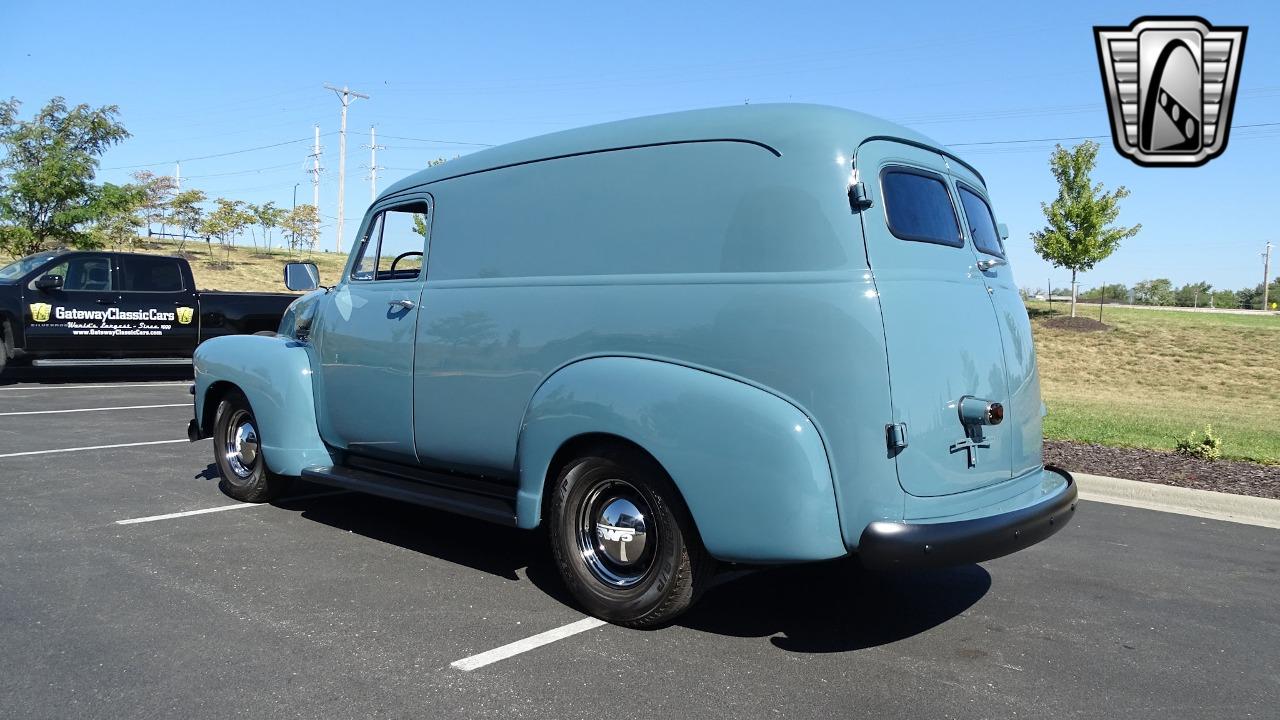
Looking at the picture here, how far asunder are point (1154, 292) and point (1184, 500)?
→ 87.5 m

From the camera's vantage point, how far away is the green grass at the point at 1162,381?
36.8 ft

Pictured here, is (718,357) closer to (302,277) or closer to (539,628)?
(539,628)

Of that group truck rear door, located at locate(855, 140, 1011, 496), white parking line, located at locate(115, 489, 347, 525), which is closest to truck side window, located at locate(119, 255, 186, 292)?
Result: white parking line, located at locate(115, 489, 347, 525)

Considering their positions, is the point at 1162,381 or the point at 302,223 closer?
the point at 1162,381

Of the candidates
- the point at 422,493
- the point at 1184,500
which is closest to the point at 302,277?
the point at 422,493

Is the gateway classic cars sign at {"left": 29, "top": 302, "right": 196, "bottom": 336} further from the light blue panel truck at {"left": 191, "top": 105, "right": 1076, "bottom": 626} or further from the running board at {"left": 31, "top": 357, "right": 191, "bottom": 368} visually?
the light blue panel truck at {"left": 191, "top": 105, "right": 1076, "bottom": 626}

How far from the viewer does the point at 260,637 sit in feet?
13.1

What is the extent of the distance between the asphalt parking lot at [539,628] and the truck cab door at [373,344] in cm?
66

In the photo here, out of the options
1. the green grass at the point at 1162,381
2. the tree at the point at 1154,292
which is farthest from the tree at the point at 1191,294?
the green grass at the point at 1162,381

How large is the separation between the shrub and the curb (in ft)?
5.47

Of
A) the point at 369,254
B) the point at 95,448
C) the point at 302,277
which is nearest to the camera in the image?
the point at 369,254

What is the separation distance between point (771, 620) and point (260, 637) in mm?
2225

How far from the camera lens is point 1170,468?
8.34 meters

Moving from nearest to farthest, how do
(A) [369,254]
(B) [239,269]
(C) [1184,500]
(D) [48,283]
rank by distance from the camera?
(A) [369,254] → (C) [1184,500] → (D) [48,283] → (B) [239,269]
